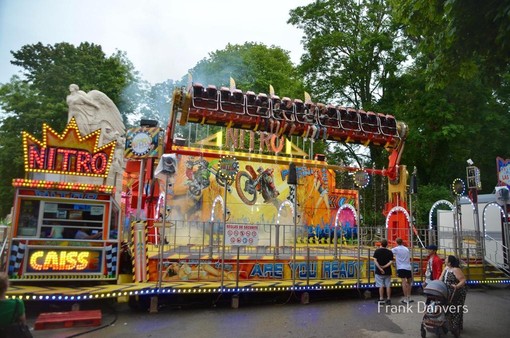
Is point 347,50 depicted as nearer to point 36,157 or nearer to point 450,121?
point 450,121

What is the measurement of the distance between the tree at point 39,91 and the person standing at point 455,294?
73.0ft

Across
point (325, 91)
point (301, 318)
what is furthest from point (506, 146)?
point (301, 318)

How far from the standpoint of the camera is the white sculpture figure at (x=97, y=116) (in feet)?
65.6

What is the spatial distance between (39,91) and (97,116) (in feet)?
21.6

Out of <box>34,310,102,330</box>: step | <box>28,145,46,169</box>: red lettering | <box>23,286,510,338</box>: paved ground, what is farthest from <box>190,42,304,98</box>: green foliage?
<box>34,310,102,330</box>: step

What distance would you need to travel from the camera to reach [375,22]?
80.2 ft

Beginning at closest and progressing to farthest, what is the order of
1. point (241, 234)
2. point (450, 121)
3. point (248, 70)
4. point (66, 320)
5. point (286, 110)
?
1. point (66, 320)
2. point (241, 234)
3. point (286, 110)
4. point (450, 121)
5. point (248, 70)

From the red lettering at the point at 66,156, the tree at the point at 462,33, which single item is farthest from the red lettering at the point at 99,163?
the tree at the point at 462,33

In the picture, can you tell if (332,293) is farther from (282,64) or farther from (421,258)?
(282,64)

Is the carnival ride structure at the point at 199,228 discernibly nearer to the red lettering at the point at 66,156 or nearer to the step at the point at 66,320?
the red lettering at the point at 66,156

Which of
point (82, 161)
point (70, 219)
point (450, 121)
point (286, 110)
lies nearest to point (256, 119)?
point (286, 110)

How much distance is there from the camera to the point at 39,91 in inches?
954

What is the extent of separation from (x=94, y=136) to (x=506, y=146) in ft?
69.2

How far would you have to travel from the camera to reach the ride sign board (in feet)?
30.5
